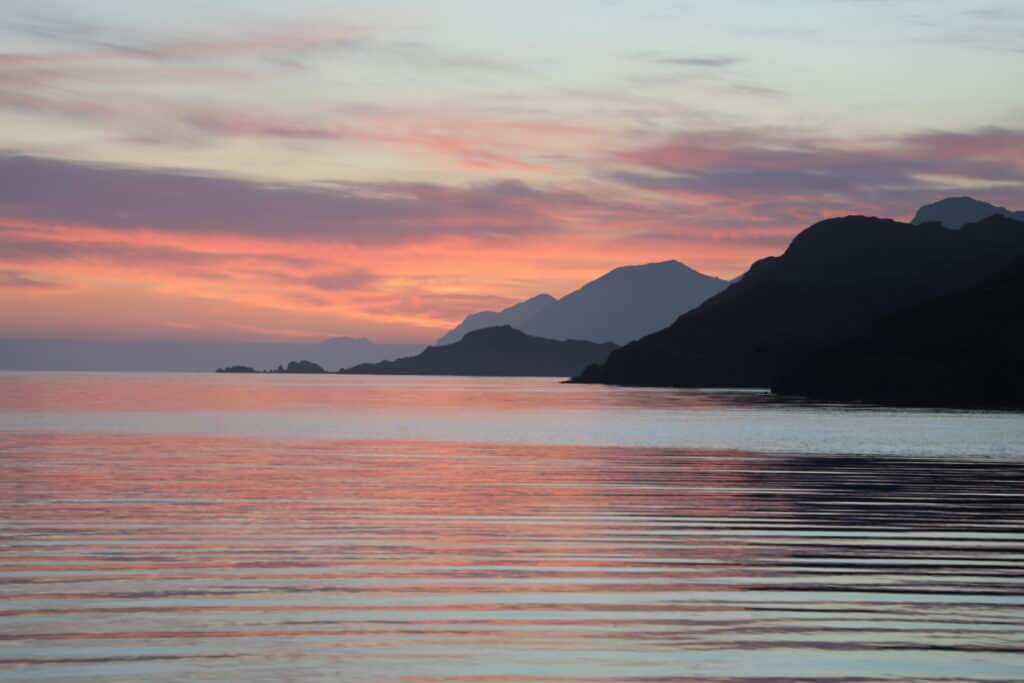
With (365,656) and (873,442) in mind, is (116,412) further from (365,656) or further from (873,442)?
(365,656)

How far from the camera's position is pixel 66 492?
42.4m

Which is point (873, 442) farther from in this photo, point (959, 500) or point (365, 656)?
point (365, 656)

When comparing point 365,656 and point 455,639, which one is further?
point 455,639

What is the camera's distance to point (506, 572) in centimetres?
2564

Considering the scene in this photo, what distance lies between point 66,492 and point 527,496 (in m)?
15.8

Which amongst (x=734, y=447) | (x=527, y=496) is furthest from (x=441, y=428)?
(x=527, y=496)

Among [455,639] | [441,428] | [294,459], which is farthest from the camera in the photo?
[441,428]

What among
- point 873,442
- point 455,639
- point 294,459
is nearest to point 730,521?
point 455,639

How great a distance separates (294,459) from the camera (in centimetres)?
6278

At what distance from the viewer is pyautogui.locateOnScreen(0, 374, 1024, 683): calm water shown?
1770 centimetres

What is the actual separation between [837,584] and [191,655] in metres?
12.8

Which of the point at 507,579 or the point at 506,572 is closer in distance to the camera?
the point at 507,579

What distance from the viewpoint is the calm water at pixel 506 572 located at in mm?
17703

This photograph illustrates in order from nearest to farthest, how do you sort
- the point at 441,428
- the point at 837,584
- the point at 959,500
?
the point at 837,584, the point at 959,500, the point at 441,428
